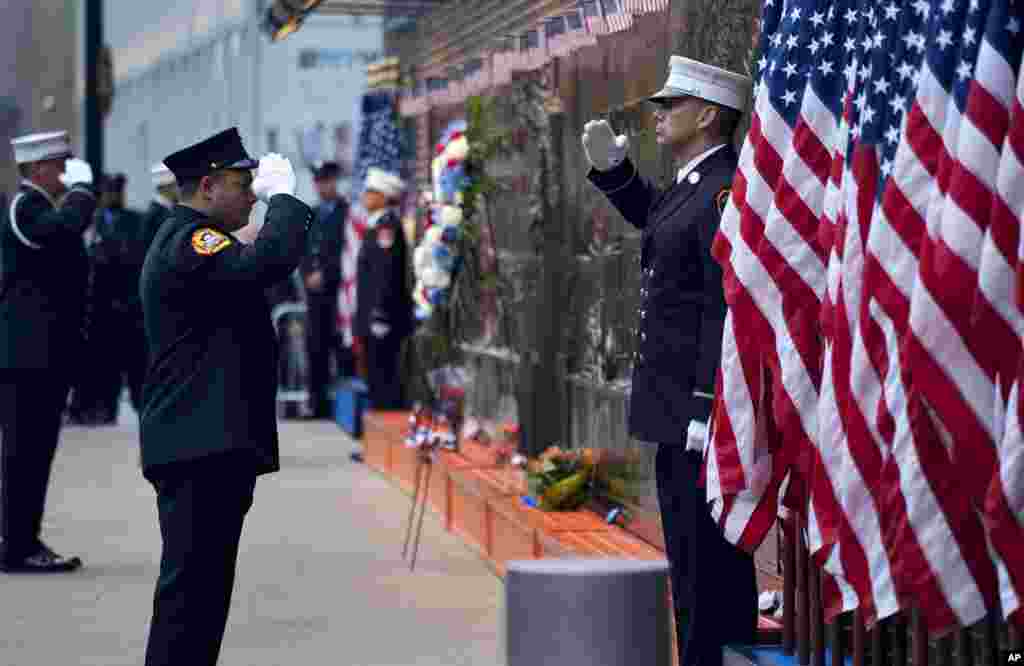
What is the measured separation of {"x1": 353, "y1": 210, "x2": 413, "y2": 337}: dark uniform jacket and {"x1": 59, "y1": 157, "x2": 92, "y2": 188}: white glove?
4.76 metres

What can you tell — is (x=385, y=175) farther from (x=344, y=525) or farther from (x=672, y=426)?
(x=672, y=426)

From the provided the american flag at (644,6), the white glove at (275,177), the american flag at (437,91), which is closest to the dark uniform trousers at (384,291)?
the american flag at (437,91)

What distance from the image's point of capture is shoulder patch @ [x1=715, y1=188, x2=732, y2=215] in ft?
19.9

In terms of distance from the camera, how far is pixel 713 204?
19.9 feet

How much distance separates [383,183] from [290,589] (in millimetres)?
5765

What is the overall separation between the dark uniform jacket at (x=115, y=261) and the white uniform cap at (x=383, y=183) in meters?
3.20

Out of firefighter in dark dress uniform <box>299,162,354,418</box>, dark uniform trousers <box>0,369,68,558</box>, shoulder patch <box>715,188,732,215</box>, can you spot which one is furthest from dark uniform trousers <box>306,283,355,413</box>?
shoulder patch <box>715,188,732,215</box>

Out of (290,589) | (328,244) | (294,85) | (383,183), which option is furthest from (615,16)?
(294,85)

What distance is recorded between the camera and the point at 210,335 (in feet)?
20.1

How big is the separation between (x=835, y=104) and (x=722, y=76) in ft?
3.07

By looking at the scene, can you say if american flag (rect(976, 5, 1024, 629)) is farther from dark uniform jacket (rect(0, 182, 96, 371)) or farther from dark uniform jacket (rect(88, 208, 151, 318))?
dark uniform jacket (rect(88, 208, 151, 318))

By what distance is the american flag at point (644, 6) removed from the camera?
866cm

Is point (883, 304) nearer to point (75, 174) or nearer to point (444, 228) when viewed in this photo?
point (75, 174)

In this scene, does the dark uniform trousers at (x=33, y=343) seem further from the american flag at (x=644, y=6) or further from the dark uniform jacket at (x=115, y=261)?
the dark uniform jacket at (x=115, y=261)
